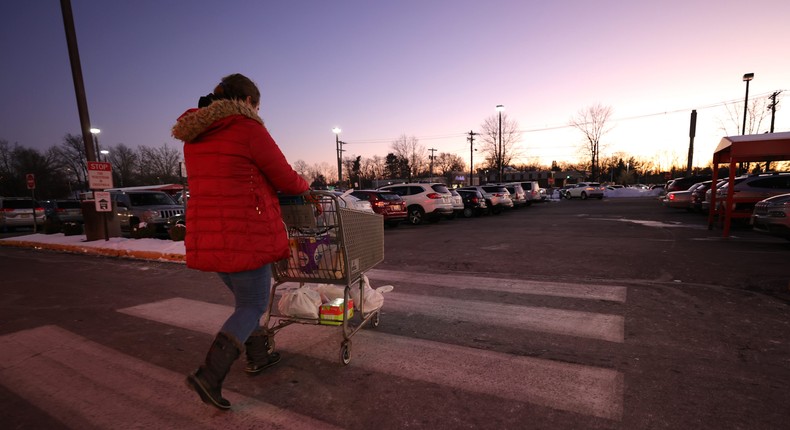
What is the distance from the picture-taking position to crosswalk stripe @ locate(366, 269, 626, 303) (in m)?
4.55

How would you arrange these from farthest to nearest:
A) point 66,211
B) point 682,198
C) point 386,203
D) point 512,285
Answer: point 66,211 < point 682,198 < point 386,203 < point 512,285

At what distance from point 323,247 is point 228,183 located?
0.96 meters

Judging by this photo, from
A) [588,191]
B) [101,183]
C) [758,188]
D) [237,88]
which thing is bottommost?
[588,191]

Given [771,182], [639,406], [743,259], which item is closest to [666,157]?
[771,182]

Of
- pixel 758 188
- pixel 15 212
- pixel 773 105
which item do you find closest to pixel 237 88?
pixel 758 188

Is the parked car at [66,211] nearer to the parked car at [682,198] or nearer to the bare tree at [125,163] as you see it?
the parked car at [682,198]

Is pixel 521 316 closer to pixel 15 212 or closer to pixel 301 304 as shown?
pixel 301 304

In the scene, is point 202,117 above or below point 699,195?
above

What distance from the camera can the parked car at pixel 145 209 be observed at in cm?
1261

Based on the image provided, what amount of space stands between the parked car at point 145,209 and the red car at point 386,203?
6673 mm

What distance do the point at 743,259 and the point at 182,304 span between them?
8.89 meters

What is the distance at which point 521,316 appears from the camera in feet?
12.5

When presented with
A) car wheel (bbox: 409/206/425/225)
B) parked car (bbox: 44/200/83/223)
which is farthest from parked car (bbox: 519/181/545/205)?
parked car (bbox: 44/200/83/223)

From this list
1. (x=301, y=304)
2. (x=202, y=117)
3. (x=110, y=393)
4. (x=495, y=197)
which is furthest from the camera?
(x=495, y=197)
